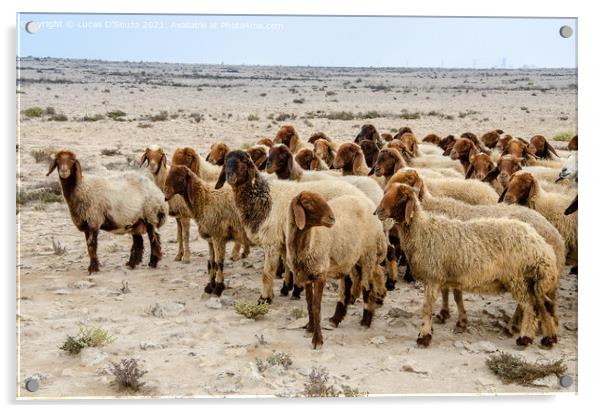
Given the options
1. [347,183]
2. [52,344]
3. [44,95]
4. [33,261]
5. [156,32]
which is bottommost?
[52,344]

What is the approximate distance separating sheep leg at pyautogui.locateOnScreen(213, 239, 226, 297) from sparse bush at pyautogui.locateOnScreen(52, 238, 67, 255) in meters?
Result: 2.27

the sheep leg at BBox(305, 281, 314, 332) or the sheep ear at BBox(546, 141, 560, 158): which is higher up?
the sheep ear at BBox(546, 141, 560, 158)

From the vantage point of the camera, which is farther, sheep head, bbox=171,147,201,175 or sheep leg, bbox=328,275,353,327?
sheep head, bbox=171,147,201,175

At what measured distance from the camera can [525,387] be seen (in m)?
7.21

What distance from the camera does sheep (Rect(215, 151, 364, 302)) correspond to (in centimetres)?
848

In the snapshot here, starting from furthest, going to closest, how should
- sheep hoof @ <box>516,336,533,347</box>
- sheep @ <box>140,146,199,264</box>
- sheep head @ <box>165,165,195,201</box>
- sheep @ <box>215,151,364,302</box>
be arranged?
sheep @ <box>140,146,199,264</box>
sheep head @ <box>165,165,195,201</box>
sheep @ <box>215,151,364,302</box>
sheep hoof @ <box>516,336,533,347</box>

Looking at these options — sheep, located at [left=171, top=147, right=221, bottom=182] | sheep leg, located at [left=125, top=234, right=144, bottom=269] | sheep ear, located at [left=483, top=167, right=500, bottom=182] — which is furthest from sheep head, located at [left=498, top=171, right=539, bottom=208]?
sheep leg, located at [left=125, top=234, right=144, bottom=269]

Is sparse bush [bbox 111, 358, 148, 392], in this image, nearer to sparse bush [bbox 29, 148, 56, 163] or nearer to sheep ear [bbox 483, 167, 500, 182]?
sparse bush [bbox 29, 148, 56, 163]

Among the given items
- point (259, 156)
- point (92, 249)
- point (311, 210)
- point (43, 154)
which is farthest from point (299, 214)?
point (92, 249)

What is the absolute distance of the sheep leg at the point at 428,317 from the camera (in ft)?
25.1

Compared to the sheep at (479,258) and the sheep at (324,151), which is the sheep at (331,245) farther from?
the sheep at (324,151)
